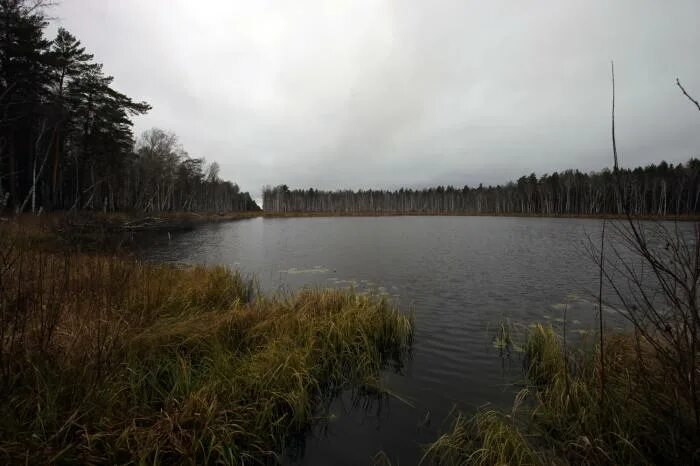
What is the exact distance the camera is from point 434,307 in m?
10.5

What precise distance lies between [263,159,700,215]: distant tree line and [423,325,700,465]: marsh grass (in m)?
50.9

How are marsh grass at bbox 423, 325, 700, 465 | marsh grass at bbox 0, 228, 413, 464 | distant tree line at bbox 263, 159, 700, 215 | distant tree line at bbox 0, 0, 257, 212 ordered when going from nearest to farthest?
marsh grass at bbox 423, 325, 700, 465 < marsh grass at bbox 0, 228, 413, 464 < distant tree line at bbox 0, 0, 257, 212 < distant tree line at bbox 263, 159, 700, 215

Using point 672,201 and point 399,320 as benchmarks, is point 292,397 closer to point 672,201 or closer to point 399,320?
point 399,320

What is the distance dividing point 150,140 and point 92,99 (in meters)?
32.6

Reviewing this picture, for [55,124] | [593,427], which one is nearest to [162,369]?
[593,427]

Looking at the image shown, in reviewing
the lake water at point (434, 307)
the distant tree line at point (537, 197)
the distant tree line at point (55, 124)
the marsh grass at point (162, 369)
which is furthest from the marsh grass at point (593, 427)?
the distant tree line at point (537, 197)

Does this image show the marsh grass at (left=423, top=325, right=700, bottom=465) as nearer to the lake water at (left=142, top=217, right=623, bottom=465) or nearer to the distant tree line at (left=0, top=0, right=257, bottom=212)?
the lake water at (left=142, top=217, right=623, bottom=465)

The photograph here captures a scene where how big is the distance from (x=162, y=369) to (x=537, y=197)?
121516 millimetres

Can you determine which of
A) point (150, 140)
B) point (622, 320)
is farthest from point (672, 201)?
point (150, 140)

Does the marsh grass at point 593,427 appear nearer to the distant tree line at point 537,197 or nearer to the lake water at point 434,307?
the lake water at point 434,307

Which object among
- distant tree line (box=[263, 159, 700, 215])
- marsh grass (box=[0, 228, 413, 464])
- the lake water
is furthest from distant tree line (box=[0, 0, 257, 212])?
distant tree line (box=[263, 159, 700, 215])

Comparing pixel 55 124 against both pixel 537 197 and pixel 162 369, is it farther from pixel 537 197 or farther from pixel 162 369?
pixel 537 197

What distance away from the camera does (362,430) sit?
453 centimetres

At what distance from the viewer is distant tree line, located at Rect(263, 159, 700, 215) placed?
224ft
